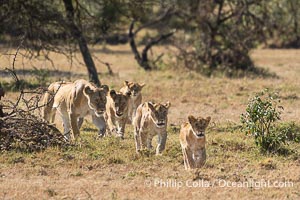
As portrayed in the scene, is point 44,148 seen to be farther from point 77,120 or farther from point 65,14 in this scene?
point 65,14

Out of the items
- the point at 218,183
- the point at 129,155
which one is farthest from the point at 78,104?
the point at 218,183

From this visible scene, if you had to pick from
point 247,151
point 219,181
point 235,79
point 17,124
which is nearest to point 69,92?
point 17,124

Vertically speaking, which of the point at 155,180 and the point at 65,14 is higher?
the point at 65,14

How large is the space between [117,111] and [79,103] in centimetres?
77

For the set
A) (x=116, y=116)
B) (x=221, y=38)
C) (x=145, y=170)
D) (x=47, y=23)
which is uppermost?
(x=47, y=23)

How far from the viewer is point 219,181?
10.4 metres

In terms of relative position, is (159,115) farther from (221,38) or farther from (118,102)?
(221,38)

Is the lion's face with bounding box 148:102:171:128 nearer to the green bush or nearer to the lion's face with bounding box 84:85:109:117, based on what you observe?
the green bush

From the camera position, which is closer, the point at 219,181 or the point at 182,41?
the point at 219,181

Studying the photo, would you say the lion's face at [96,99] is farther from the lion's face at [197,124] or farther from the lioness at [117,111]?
the lion's face at [197,124]

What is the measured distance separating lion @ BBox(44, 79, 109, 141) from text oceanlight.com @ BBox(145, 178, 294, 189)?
11.1 feet

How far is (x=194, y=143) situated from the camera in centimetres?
1093

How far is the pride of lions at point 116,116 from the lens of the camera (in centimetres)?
1098

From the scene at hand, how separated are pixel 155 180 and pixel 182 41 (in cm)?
1796
